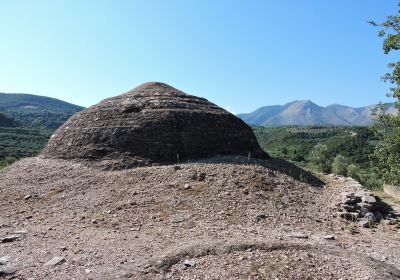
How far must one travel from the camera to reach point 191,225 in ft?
30.5

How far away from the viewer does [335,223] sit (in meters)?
9.93

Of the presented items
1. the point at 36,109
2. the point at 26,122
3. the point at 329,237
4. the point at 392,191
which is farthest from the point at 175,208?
the point at 36,109

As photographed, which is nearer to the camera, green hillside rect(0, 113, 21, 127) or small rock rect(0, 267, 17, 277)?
small rock rect(0, 267, 17, 277)

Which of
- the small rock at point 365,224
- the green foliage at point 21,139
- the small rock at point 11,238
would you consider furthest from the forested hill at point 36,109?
the small rock at point 365,224

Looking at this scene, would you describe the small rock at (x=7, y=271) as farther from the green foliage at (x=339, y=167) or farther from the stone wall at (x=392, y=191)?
the green foliage at (x=339, y=167)

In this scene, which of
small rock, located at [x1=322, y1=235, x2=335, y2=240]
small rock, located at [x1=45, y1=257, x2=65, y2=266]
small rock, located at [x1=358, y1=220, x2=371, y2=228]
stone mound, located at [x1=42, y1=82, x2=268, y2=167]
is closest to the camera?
small rock, located at [x1=45, y1=257, x2=65, y2=266]

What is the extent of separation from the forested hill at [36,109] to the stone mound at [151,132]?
325ft

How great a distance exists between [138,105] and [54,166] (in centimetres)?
418

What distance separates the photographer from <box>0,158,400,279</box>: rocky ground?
7109 millimetres

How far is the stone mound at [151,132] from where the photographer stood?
14.3 metres

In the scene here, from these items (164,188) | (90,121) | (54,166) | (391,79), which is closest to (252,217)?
(164,188)

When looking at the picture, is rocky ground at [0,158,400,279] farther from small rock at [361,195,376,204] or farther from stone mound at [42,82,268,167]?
stone mound at [42,82,268,167]

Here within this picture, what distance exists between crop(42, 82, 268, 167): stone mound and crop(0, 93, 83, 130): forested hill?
9920 cm

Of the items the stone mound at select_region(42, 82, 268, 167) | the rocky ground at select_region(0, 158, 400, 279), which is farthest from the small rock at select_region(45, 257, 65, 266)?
the stone mound at select_region(42, 82, 268, 167)
